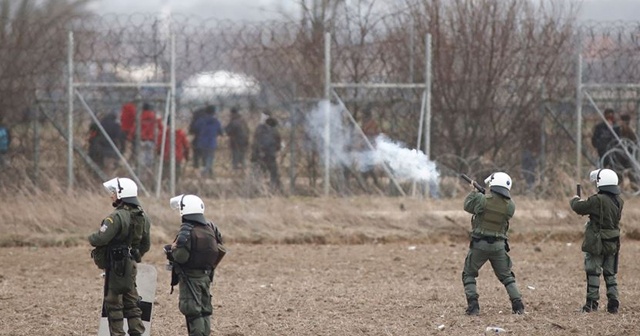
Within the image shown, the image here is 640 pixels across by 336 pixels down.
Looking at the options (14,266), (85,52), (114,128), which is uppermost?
(85,52)

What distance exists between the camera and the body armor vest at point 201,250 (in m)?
9.34

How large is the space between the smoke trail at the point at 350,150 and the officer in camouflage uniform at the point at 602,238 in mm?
7297

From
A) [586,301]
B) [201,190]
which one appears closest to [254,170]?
[201,190]

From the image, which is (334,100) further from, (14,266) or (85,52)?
(14,266)

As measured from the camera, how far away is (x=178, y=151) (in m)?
18.8

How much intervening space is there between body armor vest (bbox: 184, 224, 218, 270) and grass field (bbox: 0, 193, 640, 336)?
3.34 ft

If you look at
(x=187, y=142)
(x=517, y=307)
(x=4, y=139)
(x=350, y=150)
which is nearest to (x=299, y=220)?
(x=350, y=150)

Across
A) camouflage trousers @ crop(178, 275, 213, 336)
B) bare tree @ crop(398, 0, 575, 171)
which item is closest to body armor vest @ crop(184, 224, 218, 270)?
camouflage trousers @ crop(178, 275, 213, 336)

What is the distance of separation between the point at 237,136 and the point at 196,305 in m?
9.90

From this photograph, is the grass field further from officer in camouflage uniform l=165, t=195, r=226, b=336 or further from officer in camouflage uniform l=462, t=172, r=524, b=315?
officer in camouflage uniform l=165, t=195, r=226, b=336

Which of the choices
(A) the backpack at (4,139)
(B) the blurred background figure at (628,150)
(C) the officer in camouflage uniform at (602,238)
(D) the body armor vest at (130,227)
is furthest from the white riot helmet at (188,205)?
(B) the blurred background figure at (628,150)

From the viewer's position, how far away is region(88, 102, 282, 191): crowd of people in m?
18.8

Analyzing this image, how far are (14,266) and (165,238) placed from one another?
2431mm

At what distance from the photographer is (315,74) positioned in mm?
19484
